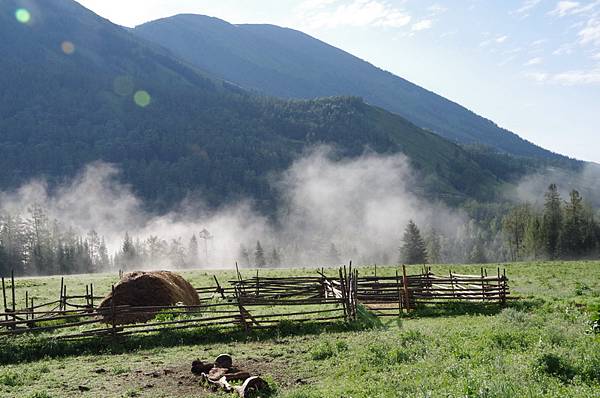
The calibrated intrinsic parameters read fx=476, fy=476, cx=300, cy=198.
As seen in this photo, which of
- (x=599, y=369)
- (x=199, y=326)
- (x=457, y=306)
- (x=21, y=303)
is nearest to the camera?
(x=599, y=369)

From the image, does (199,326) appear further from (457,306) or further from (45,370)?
(457,306)

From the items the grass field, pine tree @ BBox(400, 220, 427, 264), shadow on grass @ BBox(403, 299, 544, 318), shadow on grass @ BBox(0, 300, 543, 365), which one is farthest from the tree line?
shadow on grass @ BBox(0, 300, 543, 365)

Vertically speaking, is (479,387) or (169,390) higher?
(479,387)

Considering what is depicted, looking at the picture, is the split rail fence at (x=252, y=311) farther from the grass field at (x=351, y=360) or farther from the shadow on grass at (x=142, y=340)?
the grass field at (x=351, y=360)

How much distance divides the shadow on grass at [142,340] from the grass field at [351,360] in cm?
4

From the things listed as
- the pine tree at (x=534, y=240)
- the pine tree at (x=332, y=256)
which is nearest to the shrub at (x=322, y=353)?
the pine tree at (x=534, y=240)

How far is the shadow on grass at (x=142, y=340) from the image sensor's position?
19.3 meters

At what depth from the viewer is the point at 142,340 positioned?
2042 centimetres

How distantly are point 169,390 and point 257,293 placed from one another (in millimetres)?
20987

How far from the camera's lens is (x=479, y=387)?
9.72m

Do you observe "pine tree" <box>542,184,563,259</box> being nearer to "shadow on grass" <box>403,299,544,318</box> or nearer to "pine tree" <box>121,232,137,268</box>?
"shadow on grass" <box>403,299,544,318</box>

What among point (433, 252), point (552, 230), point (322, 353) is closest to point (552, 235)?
point (552, 230)

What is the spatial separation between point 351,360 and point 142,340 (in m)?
10.2

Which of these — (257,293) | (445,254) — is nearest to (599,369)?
(257,293)
